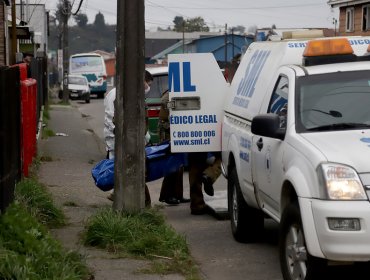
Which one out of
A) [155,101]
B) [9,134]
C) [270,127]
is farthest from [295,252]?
[155,101]

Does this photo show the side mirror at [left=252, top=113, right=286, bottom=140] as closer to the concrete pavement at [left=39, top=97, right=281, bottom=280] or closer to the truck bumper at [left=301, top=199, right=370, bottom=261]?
the truck bumper at [left=301, top=199, right=370, bottom=261]

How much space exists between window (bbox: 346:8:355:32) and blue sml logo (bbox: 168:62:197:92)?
3577 centimetres

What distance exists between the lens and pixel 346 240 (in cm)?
580

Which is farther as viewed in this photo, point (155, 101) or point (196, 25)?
point (196, 25)

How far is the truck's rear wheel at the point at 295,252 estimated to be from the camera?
6102 millimetres

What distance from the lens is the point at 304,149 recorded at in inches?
251

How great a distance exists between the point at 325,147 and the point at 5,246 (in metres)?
2.59

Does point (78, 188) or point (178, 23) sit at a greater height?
point (178, 23)

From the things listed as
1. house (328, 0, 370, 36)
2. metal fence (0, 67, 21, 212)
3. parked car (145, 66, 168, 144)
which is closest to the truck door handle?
metal fence (0, 67, 21, 212)

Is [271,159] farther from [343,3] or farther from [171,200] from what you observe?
[343,3]

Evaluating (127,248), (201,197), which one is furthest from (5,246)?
(201,197)

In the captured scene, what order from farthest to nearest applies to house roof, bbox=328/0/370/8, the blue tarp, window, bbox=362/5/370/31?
house roof, bbox=328/0/370/8 → window, bbox=362/5/370/31 → the blue tarp

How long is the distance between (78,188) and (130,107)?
416 cm

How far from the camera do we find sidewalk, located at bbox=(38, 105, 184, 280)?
23.9ft
